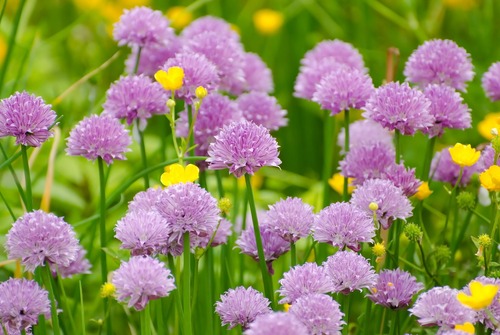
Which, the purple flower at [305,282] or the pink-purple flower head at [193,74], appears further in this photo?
the pink-purple flower head at [193,74]

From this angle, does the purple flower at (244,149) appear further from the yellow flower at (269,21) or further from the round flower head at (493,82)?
the yellow flower at (269,21)

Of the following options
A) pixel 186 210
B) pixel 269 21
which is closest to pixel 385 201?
pixel 186 210

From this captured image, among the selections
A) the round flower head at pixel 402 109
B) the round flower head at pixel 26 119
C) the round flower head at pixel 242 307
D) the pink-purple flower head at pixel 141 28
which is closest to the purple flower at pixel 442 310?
the round flower head at pixel 242 307

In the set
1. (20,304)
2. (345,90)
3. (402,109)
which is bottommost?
(20,304)

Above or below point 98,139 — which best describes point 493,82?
above

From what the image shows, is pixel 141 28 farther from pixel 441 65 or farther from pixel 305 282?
pixel 305 282

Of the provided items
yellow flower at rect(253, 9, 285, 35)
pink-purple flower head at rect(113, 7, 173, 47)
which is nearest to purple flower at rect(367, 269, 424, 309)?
pink-purple flower head at rect(113, 7, 173, 47)

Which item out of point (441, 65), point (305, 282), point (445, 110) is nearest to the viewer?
point (305, 282)
